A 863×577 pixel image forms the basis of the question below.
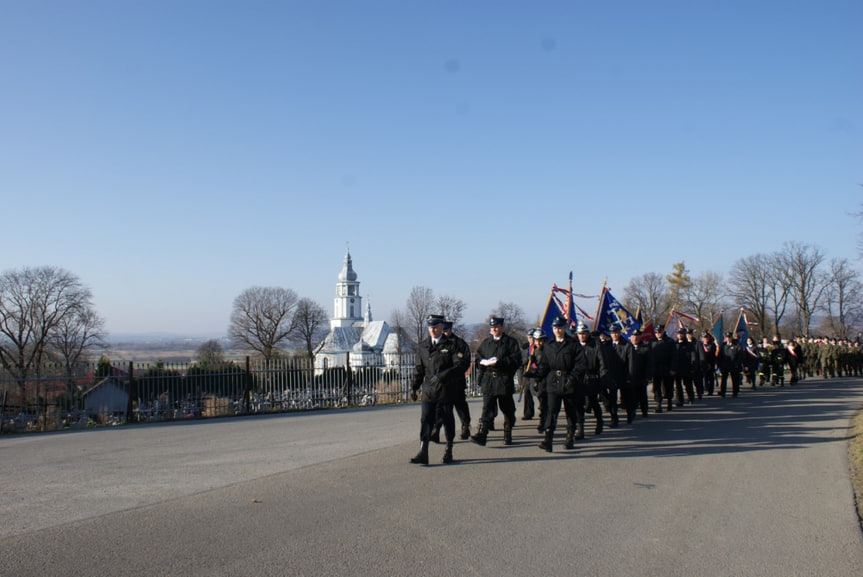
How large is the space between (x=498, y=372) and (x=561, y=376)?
1017 millimetres

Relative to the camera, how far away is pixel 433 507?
6.66m

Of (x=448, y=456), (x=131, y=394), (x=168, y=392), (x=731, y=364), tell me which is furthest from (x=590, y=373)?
(x=731, y=364)

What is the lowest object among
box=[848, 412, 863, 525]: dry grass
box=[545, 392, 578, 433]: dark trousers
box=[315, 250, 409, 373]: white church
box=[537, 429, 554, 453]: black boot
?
box=[848, 412, 863, 525]: dry grass

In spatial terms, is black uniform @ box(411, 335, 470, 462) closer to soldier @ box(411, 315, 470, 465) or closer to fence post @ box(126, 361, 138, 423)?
soldier @ box(411, 315, 470, 465)

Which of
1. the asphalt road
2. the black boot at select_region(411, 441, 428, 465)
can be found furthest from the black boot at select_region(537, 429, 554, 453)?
the black boot at select_region(411, 441, 428, 465)

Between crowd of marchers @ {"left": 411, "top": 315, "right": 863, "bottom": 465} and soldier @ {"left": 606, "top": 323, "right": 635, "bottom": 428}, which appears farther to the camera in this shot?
soldier @ {"left": 606, "top": 323, "right": 635, "bottom": 428}

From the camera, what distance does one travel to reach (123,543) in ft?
18.2

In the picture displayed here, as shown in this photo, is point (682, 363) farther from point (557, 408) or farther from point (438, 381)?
point (438, 381)

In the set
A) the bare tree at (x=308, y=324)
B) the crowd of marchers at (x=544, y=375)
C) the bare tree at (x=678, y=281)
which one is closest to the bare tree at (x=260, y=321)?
the bare tree at (x=308, y=324)

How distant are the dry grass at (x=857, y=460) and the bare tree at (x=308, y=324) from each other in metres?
89.4

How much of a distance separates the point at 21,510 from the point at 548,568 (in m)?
5.01

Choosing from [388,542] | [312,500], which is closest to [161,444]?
[312,500]

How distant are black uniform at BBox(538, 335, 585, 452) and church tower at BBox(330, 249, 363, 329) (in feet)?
355

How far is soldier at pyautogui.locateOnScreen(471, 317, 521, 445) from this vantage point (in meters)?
10.4
